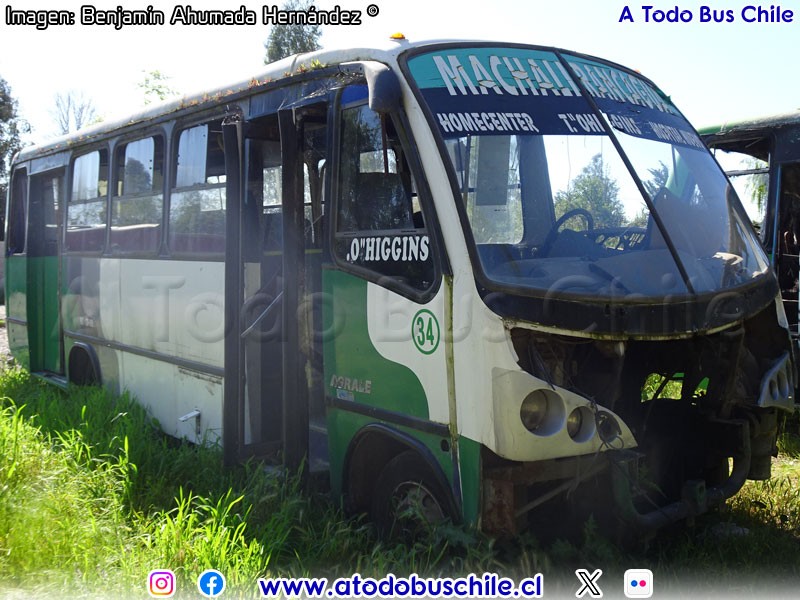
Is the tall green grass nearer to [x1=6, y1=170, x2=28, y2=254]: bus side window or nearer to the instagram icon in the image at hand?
A: the instagram icon

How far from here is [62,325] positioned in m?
8.50

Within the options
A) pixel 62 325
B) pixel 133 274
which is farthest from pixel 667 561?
pixel 62 325

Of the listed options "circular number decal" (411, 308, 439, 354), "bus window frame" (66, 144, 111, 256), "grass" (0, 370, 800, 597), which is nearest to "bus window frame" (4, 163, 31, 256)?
"bus window frame" (66, 144, 111, 256)

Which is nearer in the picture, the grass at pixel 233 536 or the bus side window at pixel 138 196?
the grass at pixel 233 536

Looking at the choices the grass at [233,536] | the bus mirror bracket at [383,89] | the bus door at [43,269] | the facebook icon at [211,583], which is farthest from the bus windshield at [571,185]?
the bus door at [43,269]

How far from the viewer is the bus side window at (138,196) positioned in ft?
21.5

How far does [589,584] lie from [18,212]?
845 cm

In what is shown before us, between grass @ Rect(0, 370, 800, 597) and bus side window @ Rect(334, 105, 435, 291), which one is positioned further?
bus side window @ Rect(334, 105, 435, 291)

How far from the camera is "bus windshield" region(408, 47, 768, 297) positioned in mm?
3785

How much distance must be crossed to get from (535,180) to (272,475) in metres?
2.26

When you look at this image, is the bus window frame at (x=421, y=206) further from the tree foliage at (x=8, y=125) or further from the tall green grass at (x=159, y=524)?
the tree foliage at (x=8, y=125)

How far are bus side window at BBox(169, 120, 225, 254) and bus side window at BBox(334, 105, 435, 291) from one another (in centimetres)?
151

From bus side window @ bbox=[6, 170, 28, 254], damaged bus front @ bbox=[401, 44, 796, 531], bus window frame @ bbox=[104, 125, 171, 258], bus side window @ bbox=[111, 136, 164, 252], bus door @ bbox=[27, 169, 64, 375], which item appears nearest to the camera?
damaged bus front @ bbox=[401, 44, 796, 531]

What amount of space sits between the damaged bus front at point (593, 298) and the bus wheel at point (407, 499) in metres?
0.38
